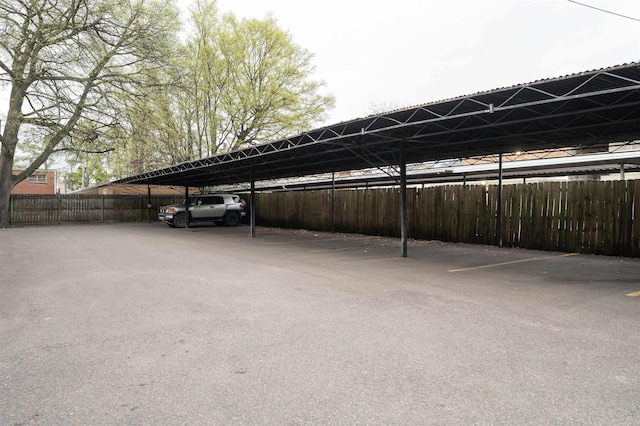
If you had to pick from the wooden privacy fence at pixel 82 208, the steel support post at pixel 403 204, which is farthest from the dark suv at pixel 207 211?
the steel support post at pixel 403 204

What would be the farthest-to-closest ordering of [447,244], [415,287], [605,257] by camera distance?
[447,244] → [605,257] → [415,287]

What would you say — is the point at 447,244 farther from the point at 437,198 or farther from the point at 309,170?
the point at 309,170

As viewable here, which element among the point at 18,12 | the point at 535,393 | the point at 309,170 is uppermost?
the point at 18,12

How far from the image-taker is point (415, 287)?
639 cm

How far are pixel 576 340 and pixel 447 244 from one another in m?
9.33

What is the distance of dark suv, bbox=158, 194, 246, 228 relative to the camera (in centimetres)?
2131

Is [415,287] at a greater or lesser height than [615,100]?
lesser

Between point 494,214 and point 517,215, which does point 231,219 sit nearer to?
point 494,214

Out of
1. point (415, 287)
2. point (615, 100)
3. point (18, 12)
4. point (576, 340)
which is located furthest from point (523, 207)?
point (18, 12)

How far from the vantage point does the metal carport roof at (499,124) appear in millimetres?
6270

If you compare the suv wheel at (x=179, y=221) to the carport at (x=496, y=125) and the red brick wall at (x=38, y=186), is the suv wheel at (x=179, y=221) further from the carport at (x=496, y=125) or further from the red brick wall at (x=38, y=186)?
the red brick wall at (x=38, y=186)

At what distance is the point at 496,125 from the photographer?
827cm

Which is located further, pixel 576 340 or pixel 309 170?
pixel 309 170

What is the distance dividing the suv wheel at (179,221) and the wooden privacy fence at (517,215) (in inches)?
337
